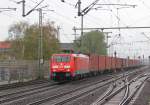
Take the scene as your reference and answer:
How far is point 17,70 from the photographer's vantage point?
138ft

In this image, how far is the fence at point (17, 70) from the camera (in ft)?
133

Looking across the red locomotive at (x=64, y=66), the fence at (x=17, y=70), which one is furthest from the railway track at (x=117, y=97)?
the fence at (x=17, y=70)

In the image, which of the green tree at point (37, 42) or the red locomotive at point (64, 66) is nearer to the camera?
the red locomotive at point (64, 66)

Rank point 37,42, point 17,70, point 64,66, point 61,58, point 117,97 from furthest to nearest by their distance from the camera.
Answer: point 37,42, point 17,70, point 61,58, point 64,66, point 117,97

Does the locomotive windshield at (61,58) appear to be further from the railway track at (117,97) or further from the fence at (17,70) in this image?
the railway track at (117,97)

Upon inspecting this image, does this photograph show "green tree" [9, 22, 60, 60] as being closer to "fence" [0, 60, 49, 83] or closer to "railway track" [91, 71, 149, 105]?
"fence" [0, 60, 49, 83]

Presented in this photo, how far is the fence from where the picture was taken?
133 ft

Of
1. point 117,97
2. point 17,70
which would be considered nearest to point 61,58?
point 17,70

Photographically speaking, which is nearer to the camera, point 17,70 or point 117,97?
point 117,97

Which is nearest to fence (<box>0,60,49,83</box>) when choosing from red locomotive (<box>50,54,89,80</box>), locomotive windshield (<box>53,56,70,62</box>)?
red locomotive (<box>50,54,89,80</box>)

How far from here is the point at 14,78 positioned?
41531 millimetres

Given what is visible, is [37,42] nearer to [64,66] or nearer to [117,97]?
[64,66]

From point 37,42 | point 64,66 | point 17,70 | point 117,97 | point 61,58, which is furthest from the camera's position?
point 37,42

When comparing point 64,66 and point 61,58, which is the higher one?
point 61,58
